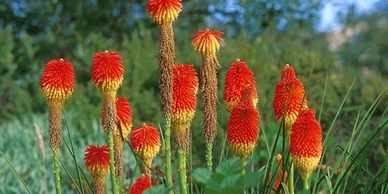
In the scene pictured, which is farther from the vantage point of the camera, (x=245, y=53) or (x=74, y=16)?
(x=74, y=16)

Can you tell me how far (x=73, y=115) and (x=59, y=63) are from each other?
207 inches

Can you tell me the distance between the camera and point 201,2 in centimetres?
1151

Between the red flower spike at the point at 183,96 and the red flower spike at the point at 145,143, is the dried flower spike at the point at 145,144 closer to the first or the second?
the red flower spike at the point at 145,143

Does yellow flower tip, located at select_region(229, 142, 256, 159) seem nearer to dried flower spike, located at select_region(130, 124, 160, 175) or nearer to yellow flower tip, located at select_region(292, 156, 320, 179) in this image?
yellow flower tip, located at select_region(292, 156, 320, 179)

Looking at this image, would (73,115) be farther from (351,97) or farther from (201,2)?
(201,2)

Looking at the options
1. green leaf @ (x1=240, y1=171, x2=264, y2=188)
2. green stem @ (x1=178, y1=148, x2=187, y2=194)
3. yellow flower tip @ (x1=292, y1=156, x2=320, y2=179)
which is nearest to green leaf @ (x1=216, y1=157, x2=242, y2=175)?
green leaf @ (x1=240, y1=171, x2=264, y2=188)

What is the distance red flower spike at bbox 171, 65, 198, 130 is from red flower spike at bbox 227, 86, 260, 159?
14cm

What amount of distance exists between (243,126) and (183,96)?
8.3 inches

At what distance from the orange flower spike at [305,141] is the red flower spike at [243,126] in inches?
5.1

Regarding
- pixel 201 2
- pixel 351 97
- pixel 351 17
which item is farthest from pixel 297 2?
pixel 351 17

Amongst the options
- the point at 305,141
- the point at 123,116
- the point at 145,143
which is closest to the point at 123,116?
the point at 123,116

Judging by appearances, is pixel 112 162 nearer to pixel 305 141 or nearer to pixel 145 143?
pixel 145 143

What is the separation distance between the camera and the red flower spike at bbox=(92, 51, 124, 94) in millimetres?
2578

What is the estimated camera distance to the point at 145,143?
2846 millimetres
